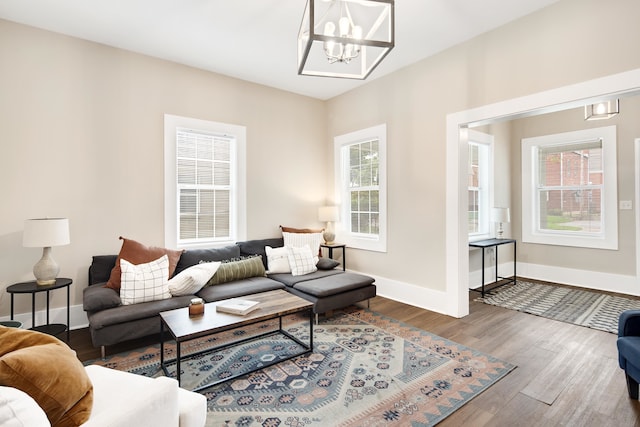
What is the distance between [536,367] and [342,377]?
5.08 ft

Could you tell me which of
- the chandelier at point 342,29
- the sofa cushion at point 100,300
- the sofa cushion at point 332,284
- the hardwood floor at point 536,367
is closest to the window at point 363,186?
the sofa cushion at point 332,284

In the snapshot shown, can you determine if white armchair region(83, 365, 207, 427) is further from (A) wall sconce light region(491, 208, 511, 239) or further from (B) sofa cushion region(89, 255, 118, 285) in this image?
(A) wall sconce light region(491, 208, 511, 239)

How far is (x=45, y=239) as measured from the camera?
2645 millimetres

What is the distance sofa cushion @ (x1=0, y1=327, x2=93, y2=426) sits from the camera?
986 millimetres

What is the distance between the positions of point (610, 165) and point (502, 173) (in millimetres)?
1359

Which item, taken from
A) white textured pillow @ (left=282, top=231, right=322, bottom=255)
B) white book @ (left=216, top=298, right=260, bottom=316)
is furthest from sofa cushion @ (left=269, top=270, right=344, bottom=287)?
white book @ (left=216, top=298, right=260, bottom=316)

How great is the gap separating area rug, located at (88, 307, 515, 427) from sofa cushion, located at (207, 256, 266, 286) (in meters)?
0.64

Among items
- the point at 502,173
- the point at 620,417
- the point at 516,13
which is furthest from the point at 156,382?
the point at 502,173

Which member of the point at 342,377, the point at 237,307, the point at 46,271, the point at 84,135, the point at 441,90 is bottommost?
the point at 342,377

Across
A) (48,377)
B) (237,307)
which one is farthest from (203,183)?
(48,377)

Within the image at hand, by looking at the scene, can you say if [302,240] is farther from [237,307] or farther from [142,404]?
[142,404]

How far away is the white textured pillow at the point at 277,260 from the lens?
3906 mm

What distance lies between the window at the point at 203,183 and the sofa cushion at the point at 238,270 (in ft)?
2.18

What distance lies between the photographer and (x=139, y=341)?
2.91 metres
